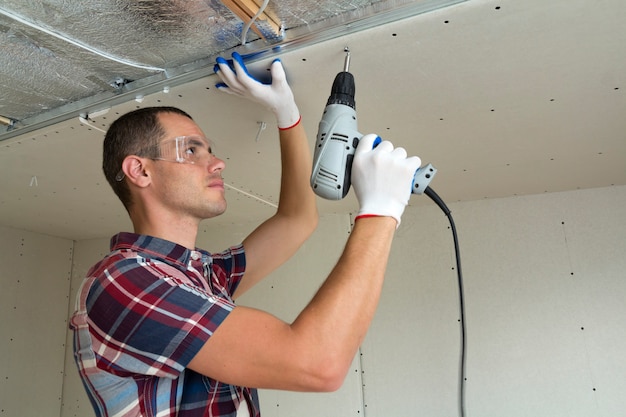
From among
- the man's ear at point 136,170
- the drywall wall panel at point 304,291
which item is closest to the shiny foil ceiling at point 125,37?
the man's ear at point 136,170

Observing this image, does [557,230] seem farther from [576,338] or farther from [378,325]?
[378,325]

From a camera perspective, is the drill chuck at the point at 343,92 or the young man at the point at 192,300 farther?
the drill chuck at the point at 343,92

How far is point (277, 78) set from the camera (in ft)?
3.57

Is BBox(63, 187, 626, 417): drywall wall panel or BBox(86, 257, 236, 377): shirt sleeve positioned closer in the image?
BBox(86, 257, 236, 377): shirt sleeve

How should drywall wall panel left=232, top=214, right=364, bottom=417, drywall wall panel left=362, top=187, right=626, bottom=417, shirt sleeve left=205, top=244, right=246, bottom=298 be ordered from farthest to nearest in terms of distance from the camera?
drywall wall panel left=232, top=214, right=364, bottom=417, drywall wall panel left=362, top=187, right=626, bottom=417, shirt sleeve left=205, top=244, right=246, bottom=298

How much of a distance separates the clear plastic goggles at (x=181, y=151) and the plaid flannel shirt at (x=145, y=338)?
25cm

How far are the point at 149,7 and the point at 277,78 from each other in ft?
1.03

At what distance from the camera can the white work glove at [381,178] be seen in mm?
869

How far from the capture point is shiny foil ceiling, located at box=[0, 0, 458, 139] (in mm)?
913

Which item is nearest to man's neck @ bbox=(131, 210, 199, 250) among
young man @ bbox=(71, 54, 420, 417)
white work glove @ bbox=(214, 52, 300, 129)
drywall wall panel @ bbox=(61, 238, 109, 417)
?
young man @ bbox=(71, 54, 420, 417)

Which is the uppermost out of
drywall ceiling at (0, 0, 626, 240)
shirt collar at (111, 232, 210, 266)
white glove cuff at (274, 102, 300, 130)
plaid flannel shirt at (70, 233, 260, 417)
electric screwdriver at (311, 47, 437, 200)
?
drywall ceiling at (0, 0, 626, 240)

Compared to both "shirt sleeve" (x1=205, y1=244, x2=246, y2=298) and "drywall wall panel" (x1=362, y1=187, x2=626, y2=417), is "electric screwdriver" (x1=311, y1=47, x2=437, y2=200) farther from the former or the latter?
"drywall wall panel" (x1=362, y1=187, x2=626, y2=417)

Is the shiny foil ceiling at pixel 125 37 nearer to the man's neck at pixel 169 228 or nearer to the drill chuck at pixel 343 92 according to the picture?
the drill chuck at pixel 343 92

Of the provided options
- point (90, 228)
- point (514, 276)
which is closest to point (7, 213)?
point (90, 228)
